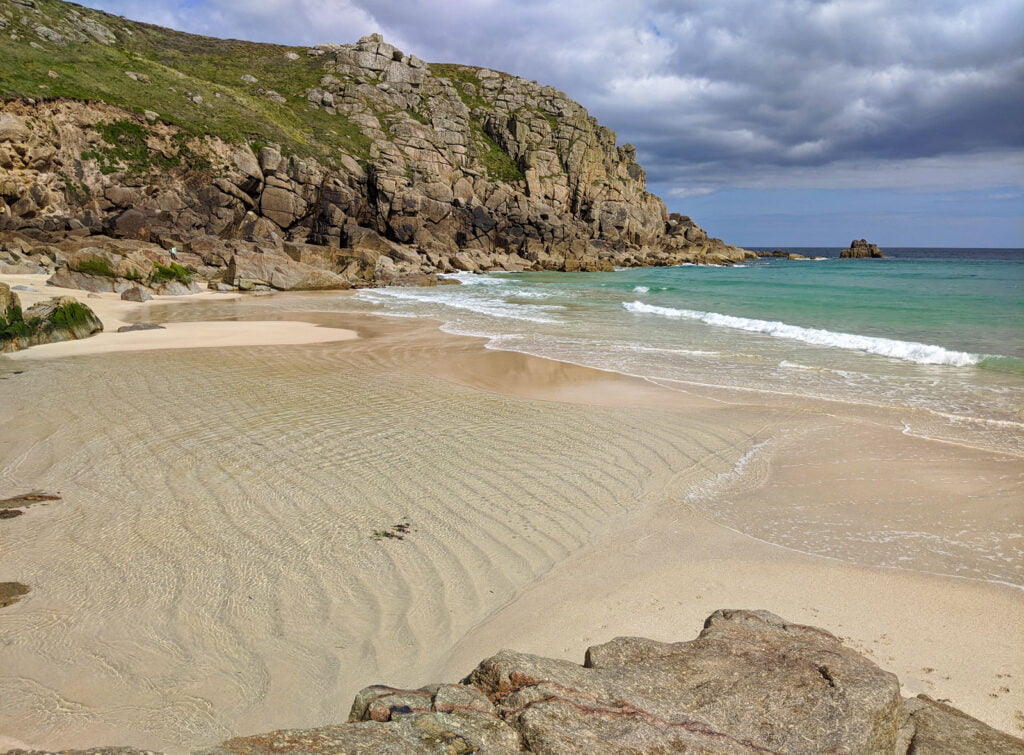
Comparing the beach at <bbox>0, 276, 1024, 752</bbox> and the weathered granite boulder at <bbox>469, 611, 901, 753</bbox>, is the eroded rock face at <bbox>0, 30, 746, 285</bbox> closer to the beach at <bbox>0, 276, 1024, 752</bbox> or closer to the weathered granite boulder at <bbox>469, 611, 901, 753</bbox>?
the beach at <bbox>0, 276, 1024, 752</bbox>

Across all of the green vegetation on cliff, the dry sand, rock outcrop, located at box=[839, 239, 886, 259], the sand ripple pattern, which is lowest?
the sand ripple pattern

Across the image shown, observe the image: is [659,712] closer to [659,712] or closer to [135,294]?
[659,712]

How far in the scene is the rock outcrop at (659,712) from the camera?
199cm

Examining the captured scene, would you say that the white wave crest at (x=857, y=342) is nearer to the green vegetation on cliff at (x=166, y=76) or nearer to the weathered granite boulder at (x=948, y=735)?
the weathered granite boulder at (x=948, y=735)

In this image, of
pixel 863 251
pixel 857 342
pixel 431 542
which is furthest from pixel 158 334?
pixel 863 251

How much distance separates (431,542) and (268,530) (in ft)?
4.31

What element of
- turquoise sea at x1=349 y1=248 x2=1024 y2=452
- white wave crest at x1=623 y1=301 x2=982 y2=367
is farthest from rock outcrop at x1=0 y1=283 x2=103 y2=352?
white wave crest at x1=623 y1=301 x2=982 y2=367

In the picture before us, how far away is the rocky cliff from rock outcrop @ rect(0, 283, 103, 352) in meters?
16.4

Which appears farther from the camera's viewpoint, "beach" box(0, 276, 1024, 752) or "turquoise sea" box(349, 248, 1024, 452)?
"turquoise sea" box(349, 248, 1024, 452)

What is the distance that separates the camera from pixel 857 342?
1590cm

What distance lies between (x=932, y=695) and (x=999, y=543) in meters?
2.68

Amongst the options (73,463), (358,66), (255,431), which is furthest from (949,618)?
(358,66)

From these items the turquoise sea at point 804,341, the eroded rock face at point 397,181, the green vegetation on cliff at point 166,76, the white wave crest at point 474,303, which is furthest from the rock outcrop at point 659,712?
the green vegetation on cliff at point 166,76

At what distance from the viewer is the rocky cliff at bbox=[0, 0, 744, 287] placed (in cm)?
3869
